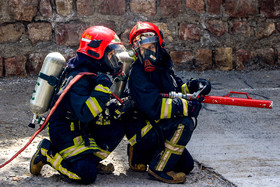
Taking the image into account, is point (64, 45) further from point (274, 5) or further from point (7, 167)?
point (274, 5)

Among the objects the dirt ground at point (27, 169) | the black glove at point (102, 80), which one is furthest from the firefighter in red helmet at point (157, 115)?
the black glove at point (102, 80)

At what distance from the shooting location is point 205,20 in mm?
5453

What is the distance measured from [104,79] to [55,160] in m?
0.65

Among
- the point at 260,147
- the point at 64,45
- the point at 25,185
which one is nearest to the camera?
the point at 25,185

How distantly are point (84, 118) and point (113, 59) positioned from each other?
50 cm

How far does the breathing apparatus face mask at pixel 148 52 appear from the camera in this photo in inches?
127

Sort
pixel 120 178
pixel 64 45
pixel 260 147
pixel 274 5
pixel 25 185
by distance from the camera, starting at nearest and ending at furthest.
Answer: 1. pixel 25 185
2. pixel 120 178
3. pixel 260 147
4. pixel 64 45
5. pixel 274 5

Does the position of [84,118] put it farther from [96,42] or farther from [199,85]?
[199,85]

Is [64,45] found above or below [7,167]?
above

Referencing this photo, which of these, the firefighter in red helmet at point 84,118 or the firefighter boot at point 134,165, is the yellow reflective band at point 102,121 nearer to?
the firefighter in red helmet at point 84,118

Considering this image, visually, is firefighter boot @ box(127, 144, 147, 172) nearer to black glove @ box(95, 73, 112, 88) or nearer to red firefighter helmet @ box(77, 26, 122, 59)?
black glove @ box(95, 73, 112, 88)

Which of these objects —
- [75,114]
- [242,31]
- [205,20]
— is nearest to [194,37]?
[205,20]

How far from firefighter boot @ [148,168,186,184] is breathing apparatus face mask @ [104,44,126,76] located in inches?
29.9

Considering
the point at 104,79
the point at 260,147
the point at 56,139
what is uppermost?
the point at 104,79
